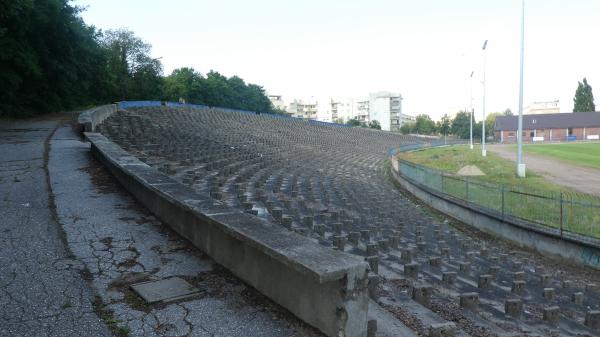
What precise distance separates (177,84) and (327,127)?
3571cm

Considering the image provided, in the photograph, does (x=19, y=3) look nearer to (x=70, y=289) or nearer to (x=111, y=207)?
(x=111, y=207)

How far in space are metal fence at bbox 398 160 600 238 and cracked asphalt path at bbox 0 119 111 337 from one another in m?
12.4

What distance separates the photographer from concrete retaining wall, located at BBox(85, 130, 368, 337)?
3.41m

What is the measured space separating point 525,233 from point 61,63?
128ft

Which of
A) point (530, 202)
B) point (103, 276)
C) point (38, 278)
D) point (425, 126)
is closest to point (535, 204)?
point (530, 202)

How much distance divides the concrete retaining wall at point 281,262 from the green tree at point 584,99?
120912 millimetres

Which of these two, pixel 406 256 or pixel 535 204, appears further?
pixel 535 204

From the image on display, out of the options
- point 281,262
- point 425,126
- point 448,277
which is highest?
point 425,126

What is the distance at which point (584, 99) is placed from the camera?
348ft

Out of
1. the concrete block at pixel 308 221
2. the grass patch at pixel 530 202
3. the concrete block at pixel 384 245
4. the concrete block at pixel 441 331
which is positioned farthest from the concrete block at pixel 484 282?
the grass patch at pixel 530 202

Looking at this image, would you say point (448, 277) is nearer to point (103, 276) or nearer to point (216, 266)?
point (216, 266)

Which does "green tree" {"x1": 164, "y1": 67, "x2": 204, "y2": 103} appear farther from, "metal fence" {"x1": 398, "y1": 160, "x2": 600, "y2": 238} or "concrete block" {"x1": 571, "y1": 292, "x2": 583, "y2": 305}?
"concrete block" {"x1": 571, "y1": 292, "x2": 583, "y2": 305}

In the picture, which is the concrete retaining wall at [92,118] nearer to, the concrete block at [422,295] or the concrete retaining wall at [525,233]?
the concrete retaining wall at [525,233]

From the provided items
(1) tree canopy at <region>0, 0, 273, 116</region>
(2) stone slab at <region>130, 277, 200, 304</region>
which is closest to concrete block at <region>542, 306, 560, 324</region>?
(2) stone slab at <region>130, 277, 200, 304</region>
